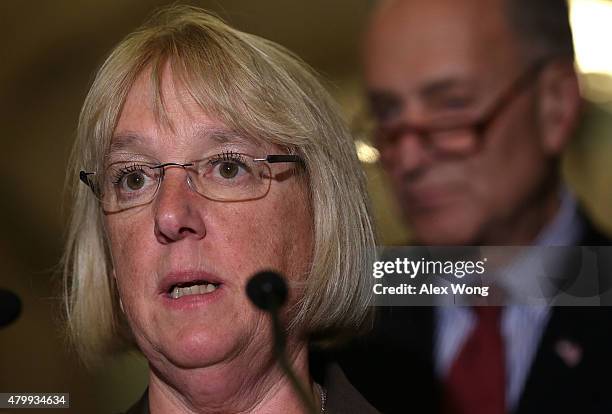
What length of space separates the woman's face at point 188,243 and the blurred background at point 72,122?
397 mm

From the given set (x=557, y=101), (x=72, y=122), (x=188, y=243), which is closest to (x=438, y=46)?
(x=557, y=101)

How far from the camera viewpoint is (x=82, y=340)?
2.05 meters

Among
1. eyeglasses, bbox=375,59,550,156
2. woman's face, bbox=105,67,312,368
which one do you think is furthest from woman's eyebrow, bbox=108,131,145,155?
eyeglasses, bbox=375,59,550,156

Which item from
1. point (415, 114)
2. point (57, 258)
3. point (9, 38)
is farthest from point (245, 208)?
point (9, 38)

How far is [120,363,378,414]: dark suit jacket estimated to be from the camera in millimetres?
1852

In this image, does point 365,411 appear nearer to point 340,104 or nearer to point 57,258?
point 340,104

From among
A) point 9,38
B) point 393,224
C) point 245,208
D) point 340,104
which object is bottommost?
point 245,208

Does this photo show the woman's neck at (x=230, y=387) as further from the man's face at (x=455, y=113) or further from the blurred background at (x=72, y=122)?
the man's face at (x=455, y=113)

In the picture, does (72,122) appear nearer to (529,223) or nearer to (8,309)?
(8,309)

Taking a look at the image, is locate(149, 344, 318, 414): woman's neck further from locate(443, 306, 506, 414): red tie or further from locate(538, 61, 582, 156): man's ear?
locate(538, 61, 582, 156): man's ear

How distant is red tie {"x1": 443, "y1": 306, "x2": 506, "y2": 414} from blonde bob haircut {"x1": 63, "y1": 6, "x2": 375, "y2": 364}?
326 mm

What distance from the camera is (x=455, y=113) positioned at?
2.14 metres

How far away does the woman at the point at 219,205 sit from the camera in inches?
65.3

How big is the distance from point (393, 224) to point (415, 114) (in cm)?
27
